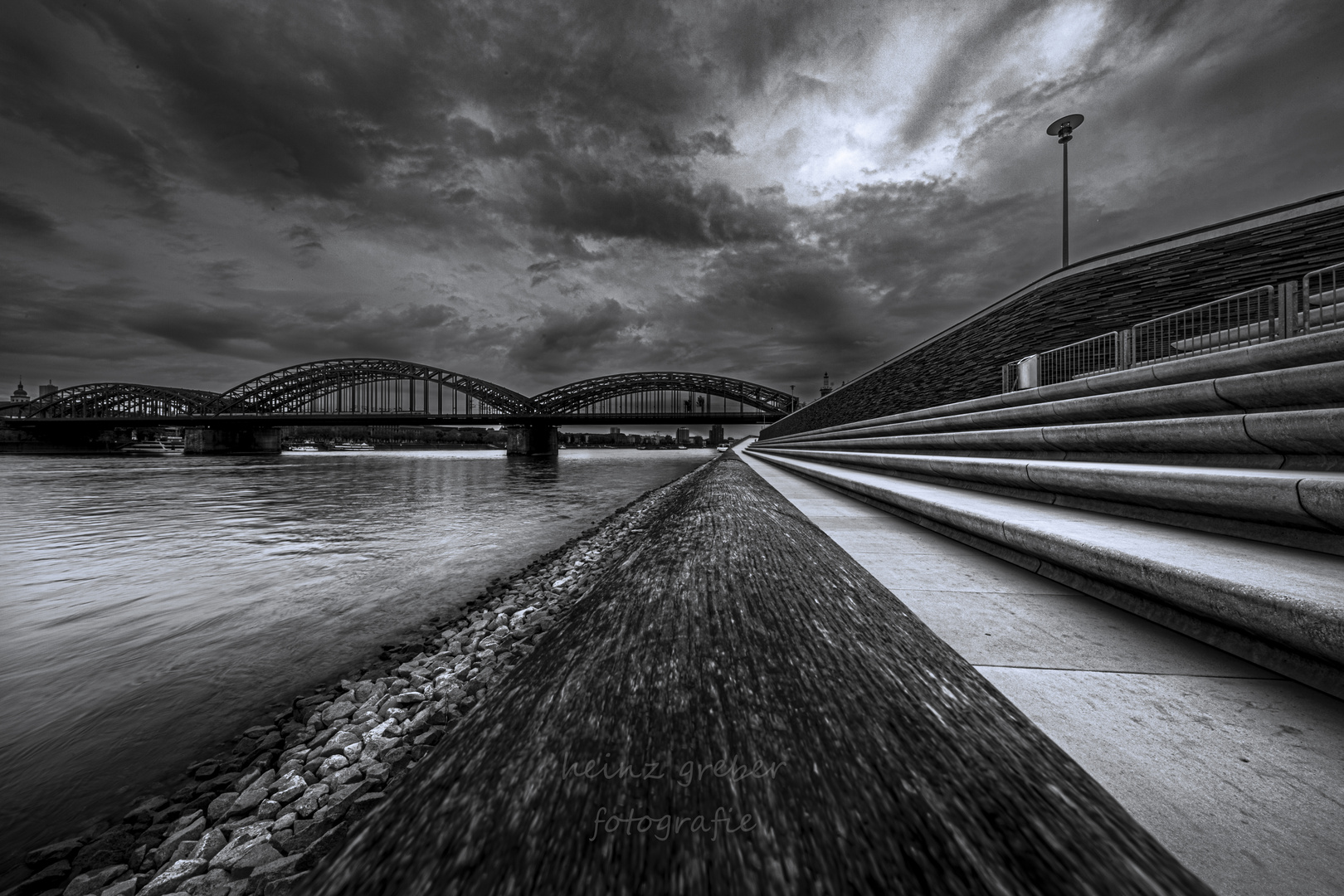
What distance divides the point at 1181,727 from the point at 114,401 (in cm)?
9366

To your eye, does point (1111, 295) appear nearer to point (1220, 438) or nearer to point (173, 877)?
point (1220, 438)

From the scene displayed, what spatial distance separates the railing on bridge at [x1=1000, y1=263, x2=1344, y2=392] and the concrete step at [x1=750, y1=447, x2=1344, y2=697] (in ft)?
15.4

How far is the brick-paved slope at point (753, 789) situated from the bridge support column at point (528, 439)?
56790mm

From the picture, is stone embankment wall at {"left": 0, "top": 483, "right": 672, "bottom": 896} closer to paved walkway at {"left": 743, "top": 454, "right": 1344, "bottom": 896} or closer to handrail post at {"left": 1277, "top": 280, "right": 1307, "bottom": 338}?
paved walkway at {"left": 743, "top": 454, "right": 1344, "bottom": 896}

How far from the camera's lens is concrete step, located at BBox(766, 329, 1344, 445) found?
2133mm

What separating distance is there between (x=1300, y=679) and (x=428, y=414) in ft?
178

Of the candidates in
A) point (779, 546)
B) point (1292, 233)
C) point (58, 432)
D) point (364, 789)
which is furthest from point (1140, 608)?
point (58, 432)

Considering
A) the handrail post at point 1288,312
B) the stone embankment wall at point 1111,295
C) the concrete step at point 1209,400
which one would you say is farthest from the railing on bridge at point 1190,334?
the concrete step at point 1209,400

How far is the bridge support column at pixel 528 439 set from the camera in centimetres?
5550

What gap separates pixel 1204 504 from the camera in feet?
6.08

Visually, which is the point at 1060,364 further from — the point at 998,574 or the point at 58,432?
the point at 58,432

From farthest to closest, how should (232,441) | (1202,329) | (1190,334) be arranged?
(232,441), (1190,334), (1202,329)

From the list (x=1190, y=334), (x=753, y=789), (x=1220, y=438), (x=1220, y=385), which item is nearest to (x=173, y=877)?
(x=753, y=789)

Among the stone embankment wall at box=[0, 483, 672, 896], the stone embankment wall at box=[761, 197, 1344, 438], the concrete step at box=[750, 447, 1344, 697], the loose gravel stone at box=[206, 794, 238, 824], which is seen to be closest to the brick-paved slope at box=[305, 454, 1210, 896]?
the stone embankment wall at box=[0, 483, 672, 896]
